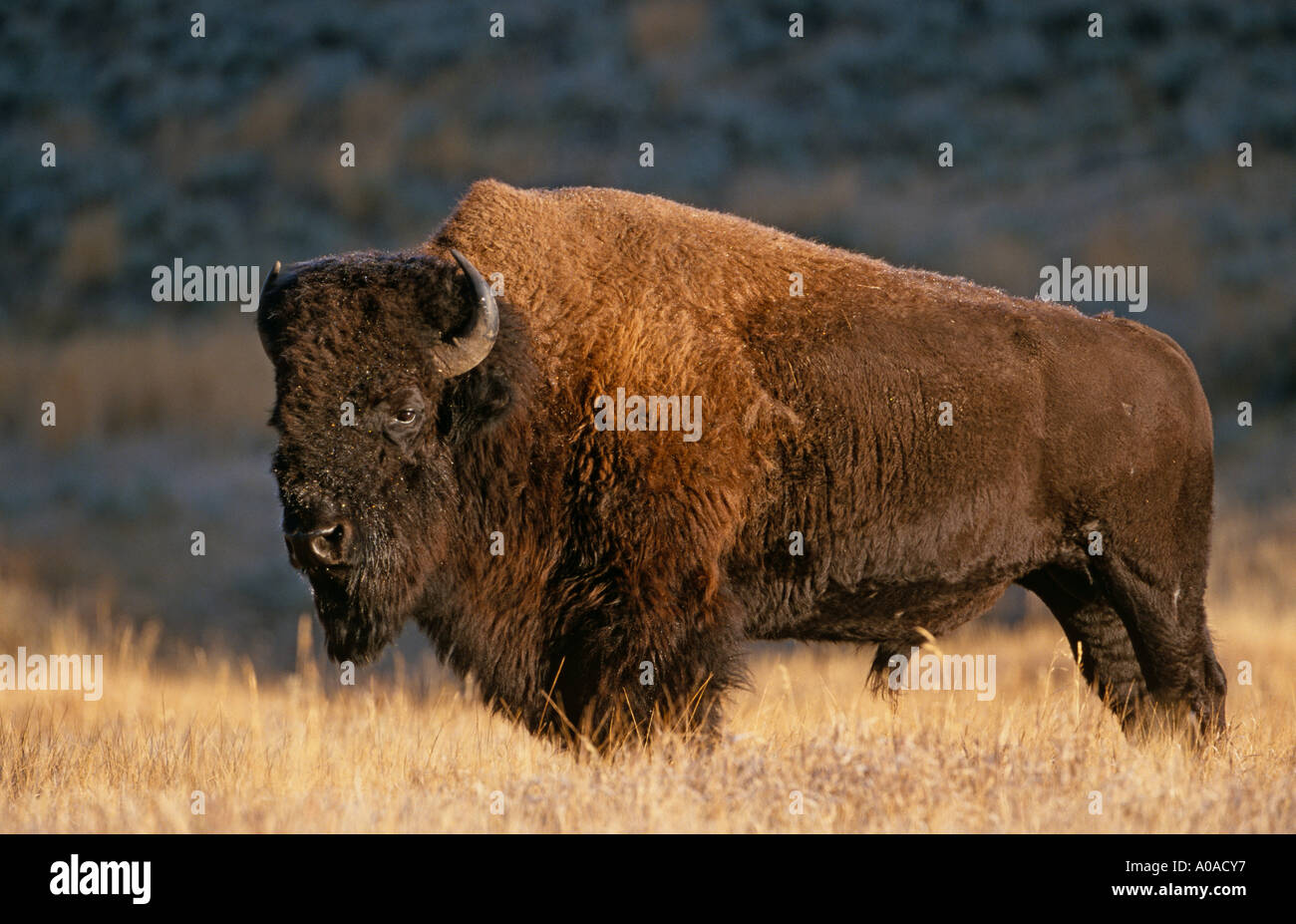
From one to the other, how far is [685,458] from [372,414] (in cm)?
115

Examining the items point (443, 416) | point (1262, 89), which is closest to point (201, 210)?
point (1262, 89)

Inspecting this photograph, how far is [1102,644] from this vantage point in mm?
7059

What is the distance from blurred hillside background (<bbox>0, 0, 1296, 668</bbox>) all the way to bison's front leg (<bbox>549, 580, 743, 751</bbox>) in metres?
13.6

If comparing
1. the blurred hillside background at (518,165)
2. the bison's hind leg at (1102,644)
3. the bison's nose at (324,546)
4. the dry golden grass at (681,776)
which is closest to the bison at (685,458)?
the bison's nose at (324,546)

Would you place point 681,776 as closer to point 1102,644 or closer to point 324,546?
point 324,546

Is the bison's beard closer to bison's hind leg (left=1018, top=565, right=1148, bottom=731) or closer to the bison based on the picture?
the bison

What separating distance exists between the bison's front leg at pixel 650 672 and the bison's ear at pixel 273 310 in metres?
1.51

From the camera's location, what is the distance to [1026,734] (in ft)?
19.5

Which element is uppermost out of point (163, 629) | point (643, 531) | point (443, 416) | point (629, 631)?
point (443, 416)

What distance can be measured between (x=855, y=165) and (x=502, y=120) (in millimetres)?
6614

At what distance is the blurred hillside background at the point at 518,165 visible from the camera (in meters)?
21.5

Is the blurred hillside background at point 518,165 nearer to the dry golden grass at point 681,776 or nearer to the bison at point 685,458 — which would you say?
the dry golden grass at point 681,776

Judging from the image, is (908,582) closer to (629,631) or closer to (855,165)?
(629,631)

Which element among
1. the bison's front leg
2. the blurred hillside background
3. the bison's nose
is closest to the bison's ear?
the bison's nose
